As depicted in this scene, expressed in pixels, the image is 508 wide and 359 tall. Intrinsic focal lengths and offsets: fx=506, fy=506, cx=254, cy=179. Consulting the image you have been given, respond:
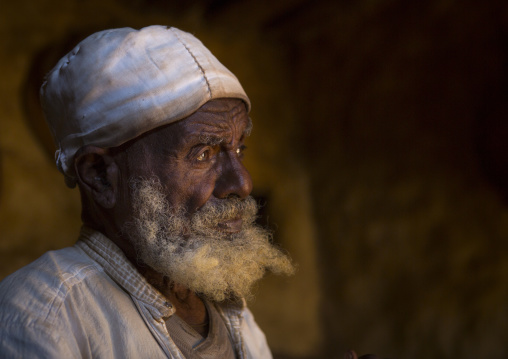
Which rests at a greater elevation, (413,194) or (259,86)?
(259,86)

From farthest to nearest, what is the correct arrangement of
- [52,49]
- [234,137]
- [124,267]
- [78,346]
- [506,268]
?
[506,268], [52,49], [234,137], [124,267], [78,346]

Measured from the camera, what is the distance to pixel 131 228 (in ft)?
4.50

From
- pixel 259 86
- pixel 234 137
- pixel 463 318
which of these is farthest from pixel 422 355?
pixel 234 137

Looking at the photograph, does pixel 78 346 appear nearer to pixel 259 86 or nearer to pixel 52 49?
pixel 52 49

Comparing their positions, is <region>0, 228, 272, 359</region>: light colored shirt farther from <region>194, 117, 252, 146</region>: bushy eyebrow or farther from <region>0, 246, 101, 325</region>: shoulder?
<region>194, 117, 252, 146</region>: bushy eyebrow

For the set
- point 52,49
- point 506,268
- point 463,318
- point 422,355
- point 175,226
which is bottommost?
point 422,355

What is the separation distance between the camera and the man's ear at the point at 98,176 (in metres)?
1.37

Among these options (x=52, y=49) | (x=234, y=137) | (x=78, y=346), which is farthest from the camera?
(x=52, y=49)

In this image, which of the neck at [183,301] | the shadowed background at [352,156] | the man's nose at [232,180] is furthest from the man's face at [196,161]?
the shadowed background at [352,156]

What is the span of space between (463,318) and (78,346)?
2.21 metres

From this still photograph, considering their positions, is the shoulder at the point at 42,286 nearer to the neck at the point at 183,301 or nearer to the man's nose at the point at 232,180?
the neck at the point at 183,301

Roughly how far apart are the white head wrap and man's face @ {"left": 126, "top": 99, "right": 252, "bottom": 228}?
0.13ft

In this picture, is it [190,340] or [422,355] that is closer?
[190,340]

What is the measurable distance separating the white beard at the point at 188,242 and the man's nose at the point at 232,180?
0.09 ft
